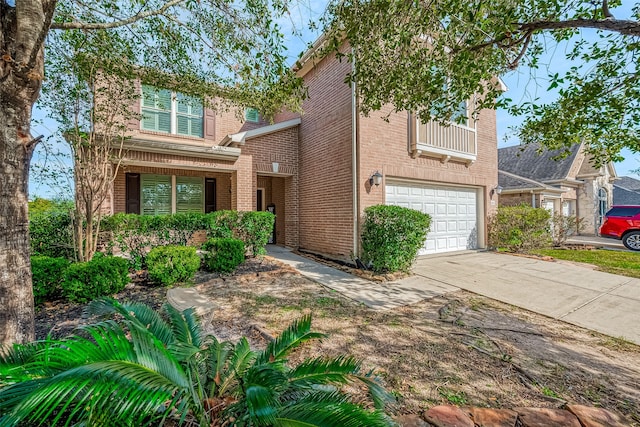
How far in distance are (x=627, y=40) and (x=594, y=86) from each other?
Result: 32.6 inches

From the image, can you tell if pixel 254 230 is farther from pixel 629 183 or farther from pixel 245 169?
pixel 629 183

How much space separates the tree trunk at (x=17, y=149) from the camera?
248 centimetres

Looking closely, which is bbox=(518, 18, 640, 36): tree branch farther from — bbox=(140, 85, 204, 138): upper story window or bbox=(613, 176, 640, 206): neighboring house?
bbox=(613, 176, 640, 206): neighboring house

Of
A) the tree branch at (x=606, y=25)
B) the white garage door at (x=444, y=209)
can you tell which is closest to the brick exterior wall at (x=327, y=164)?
the white garage door at (x=444, y=209)

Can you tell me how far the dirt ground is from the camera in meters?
2.55

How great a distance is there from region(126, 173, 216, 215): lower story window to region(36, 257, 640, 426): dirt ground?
5.41 metres

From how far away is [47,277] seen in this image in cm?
428

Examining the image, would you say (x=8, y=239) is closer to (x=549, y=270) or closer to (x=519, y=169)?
(x=549, y=270)

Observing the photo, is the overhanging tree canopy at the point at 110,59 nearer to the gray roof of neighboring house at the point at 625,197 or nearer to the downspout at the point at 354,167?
the downspout at the point at 354,167

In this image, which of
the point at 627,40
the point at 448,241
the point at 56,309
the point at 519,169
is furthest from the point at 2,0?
the point at 519,169

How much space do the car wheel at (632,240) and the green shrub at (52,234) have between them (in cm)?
1927

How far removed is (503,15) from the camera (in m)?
3.84

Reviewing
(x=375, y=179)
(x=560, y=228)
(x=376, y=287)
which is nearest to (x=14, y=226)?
(x=376, y=287)

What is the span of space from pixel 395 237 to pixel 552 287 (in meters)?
3.38
